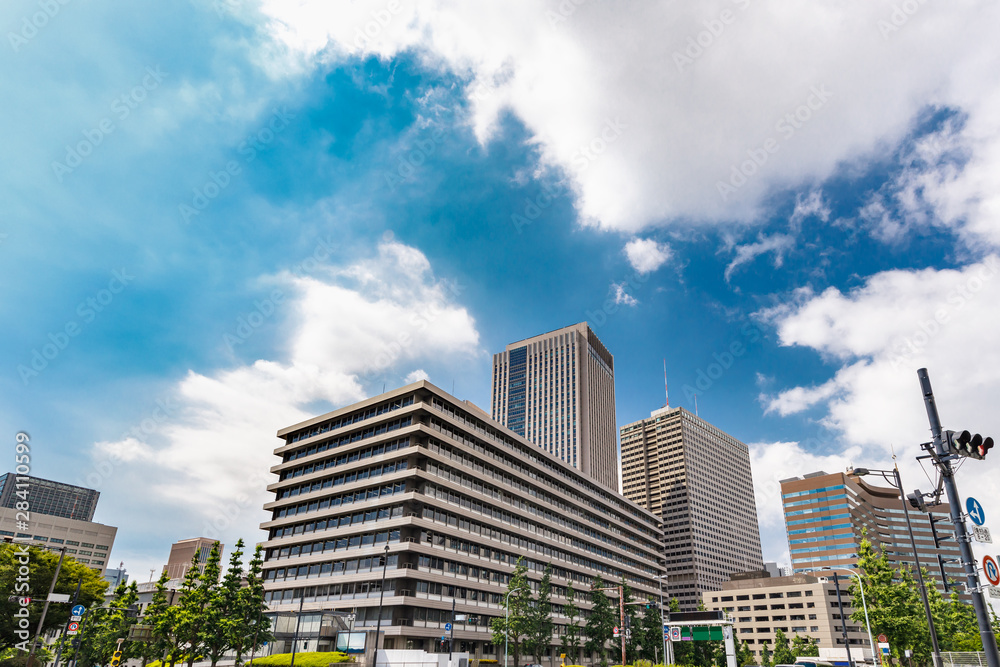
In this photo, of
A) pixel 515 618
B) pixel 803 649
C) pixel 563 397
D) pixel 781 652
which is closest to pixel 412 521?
pixel 515 618

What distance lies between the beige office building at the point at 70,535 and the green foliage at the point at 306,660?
125884mm

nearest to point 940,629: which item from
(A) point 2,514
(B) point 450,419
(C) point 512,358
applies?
(B) point 450,419

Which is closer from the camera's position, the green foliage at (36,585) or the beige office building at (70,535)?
the green foliage at (36,585)

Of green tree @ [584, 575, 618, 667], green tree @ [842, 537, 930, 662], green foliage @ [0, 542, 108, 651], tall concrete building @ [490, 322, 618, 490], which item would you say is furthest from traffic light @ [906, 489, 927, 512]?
tall concrete building @ [490, 322, 618, 490]

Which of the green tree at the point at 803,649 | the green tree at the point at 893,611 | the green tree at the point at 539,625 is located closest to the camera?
the green tree at the point at 893,611

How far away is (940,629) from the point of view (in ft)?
177

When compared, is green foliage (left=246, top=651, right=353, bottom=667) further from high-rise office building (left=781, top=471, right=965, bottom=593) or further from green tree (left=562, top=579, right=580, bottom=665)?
high-rise office building (left=781, top=471, right=965, bottom=593)

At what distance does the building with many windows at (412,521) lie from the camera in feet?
188

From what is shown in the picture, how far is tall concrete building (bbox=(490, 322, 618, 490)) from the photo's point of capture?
156m

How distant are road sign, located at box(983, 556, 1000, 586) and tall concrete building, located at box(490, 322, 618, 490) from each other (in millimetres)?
138778

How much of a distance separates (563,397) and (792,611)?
76658 millimetres

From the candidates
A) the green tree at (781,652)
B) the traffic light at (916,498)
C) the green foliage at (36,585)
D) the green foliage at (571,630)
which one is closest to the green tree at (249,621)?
the green foliage at (36,585)

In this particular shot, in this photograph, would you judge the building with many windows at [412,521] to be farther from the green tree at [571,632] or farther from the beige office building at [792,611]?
the beige office building at [792,611]

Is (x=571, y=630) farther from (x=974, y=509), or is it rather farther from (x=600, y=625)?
(x=974, y=509)
